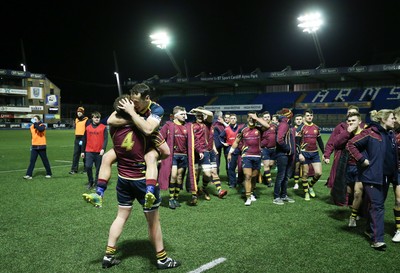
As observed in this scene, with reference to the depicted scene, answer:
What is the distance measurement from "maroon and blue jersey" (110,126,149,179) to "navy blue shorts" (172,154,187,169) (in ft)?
11.4

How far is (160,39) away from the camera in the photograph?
45.2 m

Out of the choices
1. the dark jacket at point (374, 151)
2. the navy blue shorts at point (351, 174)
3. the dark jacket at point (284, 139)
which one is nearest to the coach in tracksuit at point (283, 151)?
the dark jacket at point (284, 139)

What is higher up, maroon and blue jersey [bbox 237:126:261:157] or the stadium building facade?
the stadium building facade

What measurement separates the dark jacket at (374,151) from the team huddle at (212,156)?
0.5 inches

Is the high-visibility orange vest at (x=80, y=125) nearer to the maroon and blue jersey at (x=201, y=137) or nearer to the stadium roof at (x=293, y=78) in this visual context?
the maroon and blue jersey at (x=201, y=137)

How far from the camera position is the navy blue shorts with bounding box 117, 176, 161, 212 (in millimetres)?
4027

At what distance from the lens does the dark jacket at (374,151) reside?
4.88 m

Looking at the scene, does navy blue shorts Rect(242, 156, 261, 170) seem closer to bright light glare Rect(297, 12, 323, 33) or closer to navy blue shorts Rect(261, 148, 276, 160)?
navy blue shorts Rect(261, 148, 276, 160)

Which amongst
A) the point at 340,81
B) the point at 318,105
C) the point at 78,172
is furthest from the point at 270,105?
the point at 78,172

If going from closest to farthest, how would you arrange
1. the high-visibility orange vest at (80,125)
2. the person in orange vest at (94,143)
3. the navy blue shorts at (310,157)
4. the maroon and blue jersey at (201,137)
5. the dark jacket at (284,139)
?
the dark jacket at (284,139) < the maroon and blue jersey at (201,137) < the navy blue shorts at (310,157) < the person in orange vest at (94,143) < the high-visibility orange vest at (80,125)

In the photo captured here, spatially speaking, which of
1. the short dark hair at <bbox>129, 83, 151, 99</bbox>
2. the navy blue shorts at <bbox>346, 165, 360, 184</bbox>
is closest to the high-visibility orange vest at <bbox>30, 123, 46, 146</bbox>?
the short dark hair at <bbox>129, 83, 151, 99</bbox>

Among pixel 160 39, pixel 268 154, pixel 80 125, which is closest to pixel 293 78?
pixel 160 39

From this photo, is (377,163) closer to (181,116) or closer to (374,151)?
(374,151)

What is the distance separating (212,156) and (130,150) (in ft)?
17.0
